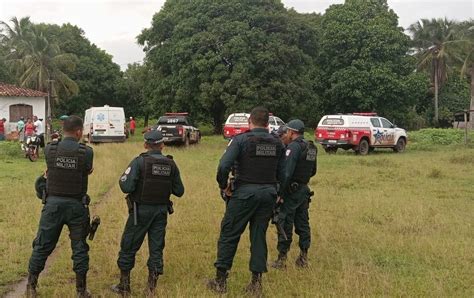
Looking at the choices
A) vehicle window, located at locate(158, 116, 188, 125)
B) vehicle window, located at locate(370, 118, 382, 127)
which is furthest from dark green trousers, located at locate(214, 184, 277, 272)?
vehicle window, located at locate(158, 116, 188, 125)

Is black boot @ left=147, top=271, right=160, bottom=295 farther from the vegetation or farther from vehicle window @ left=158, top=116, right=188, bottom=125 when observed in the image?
the vegetation

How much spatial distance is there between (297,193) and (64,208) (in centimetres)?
273

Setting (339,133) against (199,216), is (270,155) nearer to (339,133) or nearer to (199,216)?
(199,216)

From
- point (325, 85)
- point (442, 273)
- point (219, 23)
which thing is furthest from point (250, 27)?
point (442, 273)

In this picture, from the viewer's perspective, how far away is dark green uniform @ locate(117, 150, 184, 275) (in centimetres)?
536

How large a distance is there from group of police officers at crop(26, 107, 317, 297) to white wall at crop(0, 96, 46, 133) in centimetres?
2894

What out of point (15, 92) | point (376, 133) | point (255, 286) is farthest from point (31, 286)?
point (15, 92)

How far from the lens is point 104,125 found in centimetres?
2862

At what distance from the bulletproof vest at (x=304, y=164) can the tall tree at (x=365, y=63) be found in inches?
1307

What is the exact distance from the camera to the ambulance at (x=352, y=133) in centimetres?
2275

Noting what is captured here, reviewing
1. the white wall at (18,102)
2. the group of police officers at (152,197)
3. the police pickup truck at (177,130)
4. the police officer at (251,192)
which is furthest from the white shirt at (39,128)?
the police officer at (251,192)

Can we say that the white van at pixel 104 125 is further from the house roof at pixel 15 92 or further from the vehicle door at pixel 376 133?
the vehicle door at pixel 376 133

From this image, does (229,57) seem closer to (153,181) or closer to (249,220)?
(249,220)

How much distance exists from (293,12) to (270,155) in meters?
33.4
